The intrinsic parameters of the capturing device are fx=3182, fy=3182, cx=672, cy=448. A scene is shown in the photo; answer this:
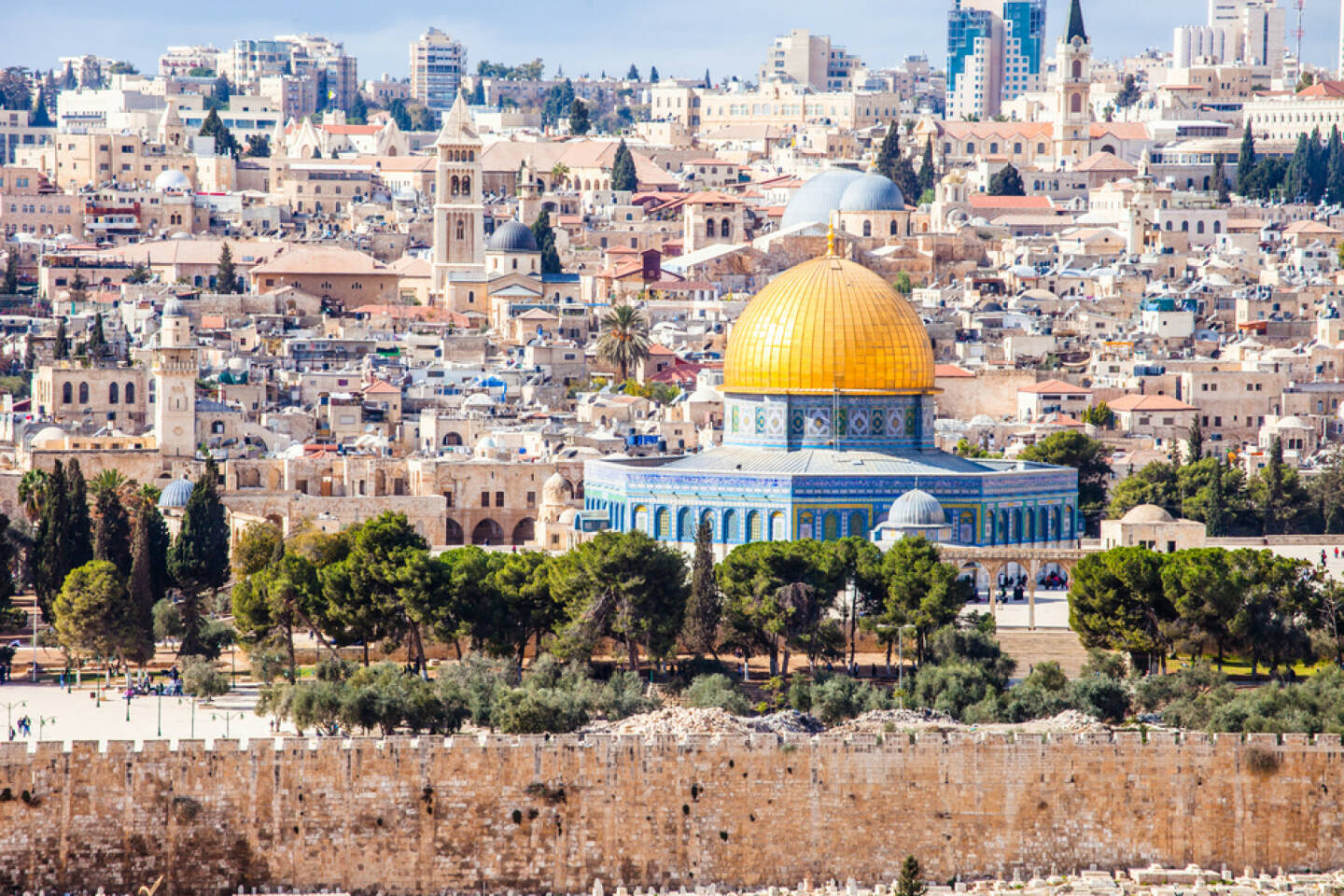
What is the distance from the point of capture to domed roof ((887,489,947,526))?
51.1 metres

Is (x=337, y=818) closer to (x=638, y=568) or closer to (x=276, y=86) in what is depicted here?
(x=638, y=568)

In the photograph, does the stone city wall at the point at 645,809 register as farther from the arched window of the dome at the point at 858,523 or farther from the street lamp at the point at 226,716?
the arched window of the dome at the point at 858,523

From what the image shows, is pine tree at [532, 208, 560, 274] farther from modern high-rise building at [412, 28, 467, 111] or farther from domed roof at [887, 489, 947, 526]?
modern high-rise building at [412, 28, 467, 111]

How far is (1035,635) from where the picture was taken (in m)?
47.0

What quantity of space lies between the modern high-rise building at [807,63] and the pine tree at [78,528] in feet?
442

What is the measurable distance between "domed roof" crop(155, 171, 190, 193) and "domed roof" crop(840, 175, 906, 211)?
79.7 ft

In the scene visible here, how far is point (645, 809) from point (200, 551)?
16.8 meters

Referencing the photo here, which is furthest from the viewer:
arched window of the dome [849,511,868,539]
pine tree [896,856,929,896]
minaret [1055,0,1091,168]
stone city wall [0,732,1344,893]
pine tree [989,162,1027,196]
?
minaret [1055,0,1091,168]

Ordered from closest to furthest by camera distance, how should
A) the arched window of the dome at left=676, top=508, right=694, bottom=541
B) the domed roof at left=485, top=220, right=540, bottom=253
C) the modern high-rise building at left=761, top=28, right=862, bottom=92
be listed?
1. the arched window of the dome at left=676, top=508, right=694, bottom=541
2. the domed roof at left=485, top=220, right=540, bottom=253
3. the modern high-rise building at left=761, top=28, right=862, bottom=92

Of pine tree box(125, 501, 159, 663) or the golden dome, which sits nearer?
pine tree box(125, 501, 159, 663)

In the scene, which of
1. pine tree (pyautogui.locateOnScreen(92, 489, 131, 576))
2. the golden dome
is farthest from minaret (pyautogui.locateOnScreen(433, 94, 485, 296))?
pine tree (pyautogui.locateOnScreen(92, 489, 131, 576))

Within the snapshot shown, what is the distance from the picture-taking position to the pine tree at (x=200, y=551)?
159 feet

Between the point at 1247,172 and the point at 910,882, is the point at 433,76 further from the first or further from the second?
the point at 910,882

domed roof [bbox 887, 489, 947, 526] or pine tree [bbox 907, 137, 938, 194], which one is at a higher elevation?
pine tree [bbox 907, 137, 938, 194]
